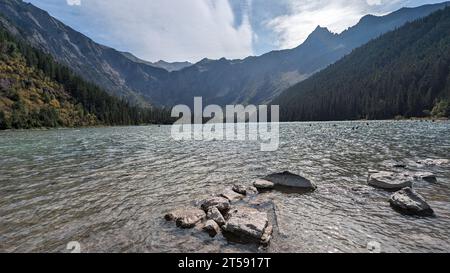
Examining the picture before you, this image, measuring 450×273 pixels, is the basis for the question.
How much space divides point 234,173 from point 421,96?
200 m

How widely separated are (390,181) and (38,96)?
19006 centimetres

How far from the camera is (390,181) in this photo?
1819cm

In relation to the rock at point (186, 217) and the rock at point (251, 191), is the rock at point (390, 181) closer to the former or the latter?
the rock at point (251, 191)

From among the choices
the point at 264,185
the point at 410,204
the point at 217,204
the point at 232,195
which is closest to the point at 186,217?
the point at 217,204

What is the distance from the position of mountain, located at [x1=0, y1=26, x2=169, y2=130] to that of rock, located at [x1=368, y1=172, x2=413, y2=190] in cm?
14821

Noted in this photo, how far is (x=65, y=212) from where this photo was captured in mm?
14344

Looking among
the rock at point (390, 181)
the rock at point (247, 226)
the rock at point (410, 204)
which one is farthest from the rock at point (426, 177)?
the rock at point (247, 226)

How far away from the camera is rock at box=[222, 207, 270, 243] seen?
10875 mm

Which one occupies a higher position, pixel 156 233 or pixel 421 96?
pixel 421 96

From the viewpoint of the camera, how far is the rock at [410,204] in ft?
43.4

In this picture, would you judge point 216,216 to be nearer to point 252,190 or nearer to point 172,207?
point 172,207

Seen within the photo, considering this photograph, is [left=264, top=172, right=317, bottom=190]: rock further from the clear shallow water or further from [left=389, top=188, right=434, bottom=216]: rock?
[left=389, top=188, right=434, bottom=216]: rock
